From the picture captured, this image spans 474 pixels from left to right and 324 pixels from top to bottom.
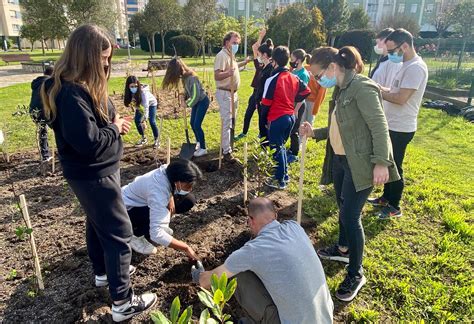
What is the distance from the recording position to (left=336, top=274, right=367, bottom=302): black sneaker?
2.60m

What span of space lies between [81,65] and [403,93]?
2.85 m

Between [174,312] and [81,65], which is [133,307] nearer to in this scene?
[174,312]

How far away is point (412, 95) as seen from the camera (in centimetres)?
337

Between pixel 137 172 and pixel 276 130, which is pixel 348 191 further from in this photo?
pixel 137 172

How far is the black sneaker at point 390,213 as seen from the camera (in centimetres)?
381

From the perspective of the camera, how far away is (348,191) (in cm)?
249

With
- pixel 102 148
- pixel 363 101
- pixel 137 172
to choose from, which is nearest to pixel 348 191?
pixel 363 101

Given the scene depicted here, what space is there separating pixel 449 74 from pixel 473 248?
12.3 m

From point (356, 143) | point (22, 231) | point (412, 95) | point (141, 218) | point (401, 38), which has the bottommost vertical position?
point (141, 218)

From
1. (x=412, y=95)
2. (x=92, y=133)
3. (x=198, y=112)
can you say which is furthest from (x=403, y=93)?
(x=198, y=112)

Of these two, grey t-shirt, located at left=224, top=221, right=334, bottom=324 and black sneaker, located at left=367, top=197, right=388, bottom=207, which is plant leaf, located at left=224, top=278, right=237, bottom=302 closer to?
grey t-shirt, located at left=224, top=221, right=334, bottom=324

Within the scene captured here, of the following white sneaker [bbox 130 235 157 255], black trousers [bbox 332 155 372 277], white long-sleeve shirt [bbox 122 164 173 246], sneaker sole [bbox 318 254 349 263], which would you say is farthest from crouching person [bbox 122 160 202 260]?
sneaker sole [bbox 318 254 349 263]

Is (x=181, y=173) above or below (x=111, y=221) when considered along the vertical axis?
above

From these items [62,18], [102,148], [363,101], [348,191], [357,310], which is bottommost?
[357,310]
